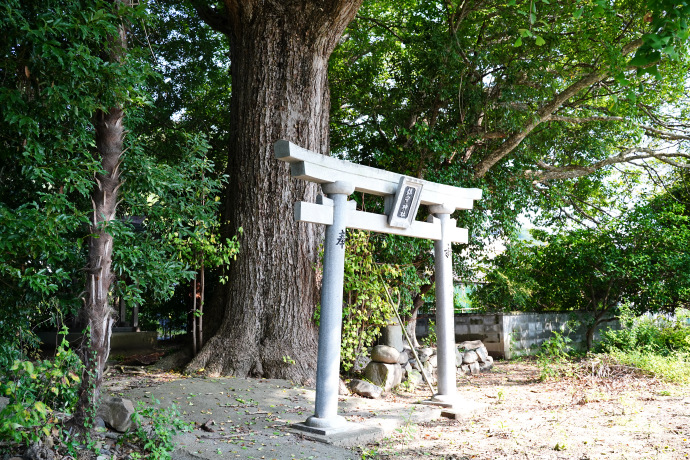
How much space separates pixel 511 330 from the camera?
1162 cm

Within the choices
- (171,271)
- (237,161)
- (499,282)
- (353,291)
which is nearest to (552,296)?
(499,282)

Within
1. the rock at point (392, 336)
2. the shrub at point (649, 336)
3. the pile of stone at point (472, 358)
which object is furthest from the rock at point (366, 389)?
the shrub at point (649, 336)

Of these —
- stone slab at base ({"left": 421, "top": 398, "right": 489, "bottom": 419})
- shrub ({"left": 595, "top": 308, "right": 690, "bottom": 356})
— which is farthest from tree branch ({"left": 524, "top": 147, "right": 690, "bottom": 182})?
stone slab at base ({"left": 421, "top": 398, "right": 489, "bottom": 419})

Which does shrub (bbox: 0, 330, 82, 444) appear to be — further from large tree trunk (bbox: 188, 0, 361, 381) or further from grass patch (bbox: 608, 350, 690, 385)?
grass patch (bbox: 608, 350, 690, 385)

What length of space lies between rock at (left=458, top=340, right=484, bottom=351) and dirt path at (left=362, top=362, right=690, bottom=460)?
2.02 m

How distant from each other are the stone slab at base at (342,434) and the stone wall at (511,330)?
6764mm

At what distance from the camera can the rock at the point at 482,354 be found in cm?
1063

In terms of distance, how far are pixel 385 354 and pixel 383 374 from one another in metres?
0.29

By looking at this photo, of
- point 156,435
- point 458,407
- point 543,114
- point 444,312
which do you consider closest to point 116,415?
point 156,435

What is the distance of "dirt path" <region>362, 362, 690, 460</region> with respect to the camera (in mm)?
4910

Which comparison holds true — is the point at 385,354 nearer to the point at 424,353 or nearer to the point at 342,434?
the point at 424,353

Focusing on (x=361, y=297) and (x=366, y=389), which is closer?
(x=366, y=389)

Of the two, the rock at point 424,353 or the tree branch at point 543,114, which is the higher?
the tree branch at point 543,114

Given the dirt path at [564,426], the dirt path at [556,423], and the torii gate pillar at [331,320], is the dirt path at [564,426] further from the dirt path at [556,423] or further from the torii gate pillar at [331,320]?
the torii gate pillar at [331,320]
